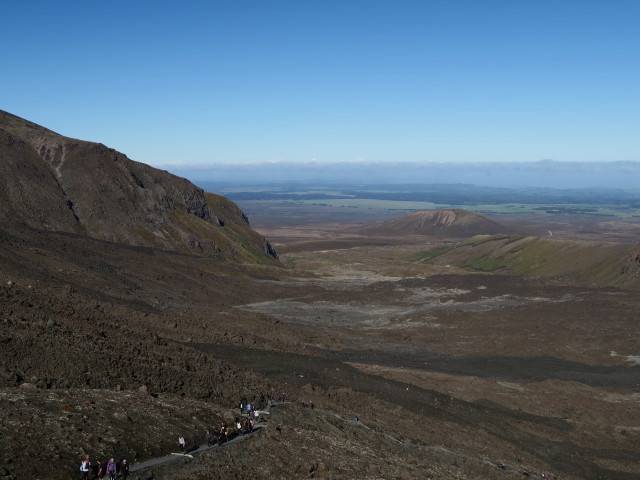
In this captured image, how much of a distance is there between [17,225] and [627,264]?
96.9 metres

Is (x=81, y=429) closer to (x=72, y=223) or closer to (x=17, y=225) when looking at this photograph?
(x=17, y=225)

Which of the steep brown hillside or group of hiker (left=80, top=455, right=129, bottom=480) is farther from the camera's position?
the steep brown hillside

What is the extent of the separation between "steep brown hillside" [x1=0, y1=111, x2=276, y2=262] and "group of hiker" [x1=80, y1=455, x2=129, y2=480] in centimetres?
6921

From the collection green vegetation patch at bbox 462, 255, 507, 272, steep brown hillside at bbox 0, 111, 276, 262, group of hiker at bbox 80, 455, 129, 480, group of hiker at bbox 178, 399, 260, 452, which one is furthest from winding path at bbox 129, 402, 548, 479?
green vegetation patch at bbox 462, 255, 507, 272

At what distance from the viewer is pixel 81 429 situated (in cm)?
1998

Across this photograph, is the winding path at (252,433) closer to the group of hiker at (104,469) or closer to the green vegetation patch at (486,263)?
the group of hiker at (104,469)

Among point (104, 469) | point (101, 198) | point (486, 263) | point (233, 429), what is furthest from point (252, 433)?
point (486, 263)

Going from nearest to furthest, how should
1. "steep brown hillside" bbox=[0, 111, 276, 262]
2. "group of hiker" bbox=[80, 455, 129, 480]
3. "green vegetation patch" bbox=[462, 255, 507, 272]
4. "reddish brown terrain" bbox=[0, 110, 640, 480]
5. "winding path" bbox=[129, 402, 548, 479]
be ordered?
"group of hiker" bbox=[80, 455, 129, 480] → "winding path" bbox=[129, 402, 548, 479] → "reddish brown terrain" bbox=[0, 110, 640, 480] → "steep brown hillside" bbox=[0, 111, 276, 262] → "green vegetation patch" bbox=[462, 255, 507, 272]

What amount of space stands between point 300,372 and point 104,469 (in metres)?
20.2

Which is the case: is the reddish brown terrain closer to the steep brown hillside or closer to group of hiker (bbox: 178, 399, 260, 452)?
group of hiker (bbox: 178, 399, 260, 452)

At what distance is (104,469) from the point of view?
18.2 m

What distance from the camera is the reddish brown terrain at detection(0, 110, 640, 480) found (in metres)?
21.6

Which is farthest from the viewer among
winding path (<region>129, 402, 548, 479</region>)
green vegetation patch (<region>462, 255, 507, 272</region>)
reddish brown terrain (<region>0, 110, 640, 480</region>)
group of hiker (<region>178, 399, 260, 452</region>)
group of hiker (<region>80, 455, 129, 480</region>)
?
green vegetation patch (<region>462, 255, 507, 272</region>)

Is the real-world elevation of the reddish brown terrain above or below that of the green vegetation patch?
above
